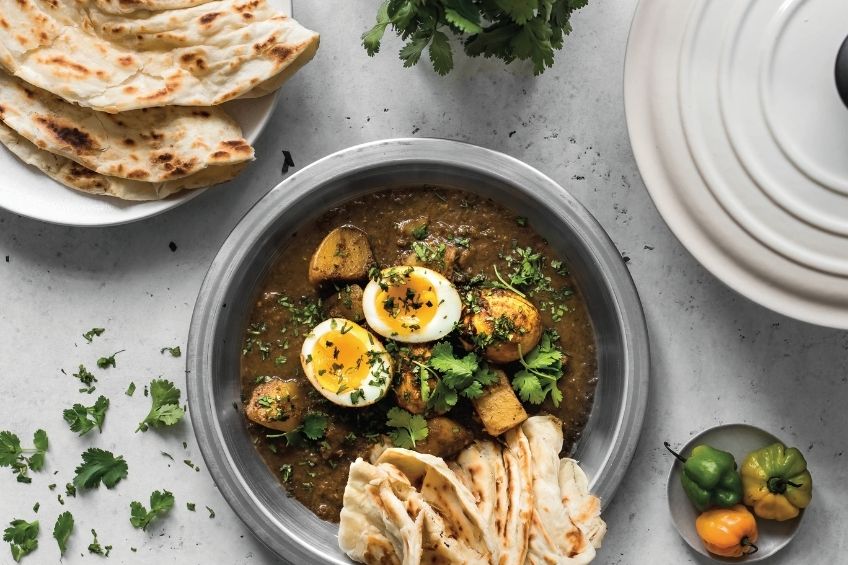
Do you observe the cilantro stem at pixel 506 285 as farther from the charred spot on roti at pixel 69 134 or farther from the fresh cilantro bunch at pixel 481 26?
the charred spot on roti at pixel 69 134

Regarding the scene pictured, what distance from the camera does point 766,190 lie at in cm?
209

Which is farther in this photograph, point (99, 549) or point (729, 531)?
point (99, 549)

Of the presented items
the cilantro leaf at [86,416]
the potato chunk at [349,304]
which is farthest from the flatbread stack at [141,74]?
the cilantro leaf at [86,416]

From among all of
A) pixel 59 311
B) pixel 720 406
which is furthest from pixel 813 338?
pixel 59 311

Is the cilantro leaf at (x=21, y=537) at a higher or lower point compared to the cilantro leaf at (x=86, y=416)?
lower

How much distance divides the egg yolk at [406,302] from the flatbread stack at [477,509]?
445 mm

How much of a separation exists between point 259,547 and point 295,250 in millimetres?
1160

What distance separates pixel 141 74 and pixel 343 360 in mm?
1203

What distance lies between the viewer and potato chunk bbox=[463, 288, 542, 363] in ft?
9.14

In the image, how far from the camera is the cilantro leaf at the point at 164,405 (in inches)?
121

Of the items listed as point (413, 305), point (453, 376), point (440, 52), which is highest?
point (440, 52)

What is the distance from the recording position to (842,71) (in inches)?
72.2

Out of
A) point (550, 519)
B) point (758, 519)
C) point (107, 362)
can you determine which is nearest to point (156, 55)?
point (107, 362)

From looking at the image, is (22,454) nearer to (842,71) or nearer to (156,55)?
(156,55)
